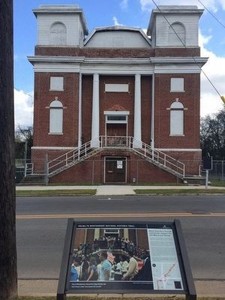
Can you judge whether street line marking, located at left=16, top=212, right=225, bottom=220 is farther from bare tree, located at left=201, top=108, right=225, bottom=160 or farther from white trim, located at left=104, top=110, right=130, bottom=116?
bare tree, located at left=201, top=108, right=225, bottom=160

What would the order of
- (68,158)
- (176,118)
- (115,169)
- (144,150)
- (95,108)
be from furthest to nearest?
(95,108)
(176,118)
(68,158)
(144,150)
(115,169)

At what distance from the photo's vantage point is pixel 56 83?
4497 cm

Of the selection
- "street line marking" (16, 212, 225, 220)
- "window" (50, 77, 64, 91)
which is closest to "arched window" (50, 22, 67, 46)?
"window" (50, 77, 64, 91)

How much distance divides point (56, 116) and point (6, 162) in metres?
40.0

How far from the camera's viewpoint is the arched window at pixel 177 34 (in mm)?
45219

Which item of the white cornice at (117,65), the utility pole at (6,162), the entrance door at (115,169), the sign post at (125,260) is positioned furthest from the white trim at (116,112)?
the sign post at (125,260)

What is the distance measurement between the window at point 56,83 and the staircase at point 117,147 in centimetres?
581

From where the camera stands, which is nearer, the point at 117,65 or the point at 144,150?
the point at 144,150

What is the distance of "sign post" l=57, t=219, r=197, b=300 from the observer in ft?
14.6

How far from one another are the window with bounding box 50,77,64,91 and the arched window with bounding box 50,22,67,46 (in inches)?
138

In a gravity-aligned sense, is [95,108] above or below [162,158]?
above

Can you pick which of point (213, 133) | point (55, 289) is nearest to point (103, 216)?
point (55, 289)

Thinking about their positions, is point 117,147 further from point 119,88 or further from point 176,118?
point 119,88

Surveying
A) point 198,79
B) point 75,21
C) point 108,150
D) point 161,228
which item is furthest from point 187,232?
point 75,21
